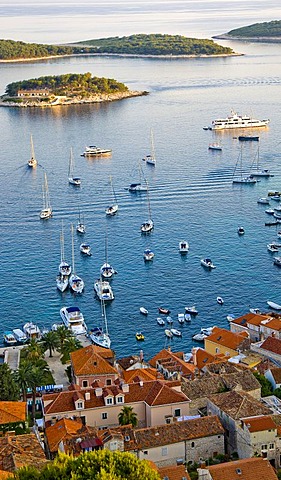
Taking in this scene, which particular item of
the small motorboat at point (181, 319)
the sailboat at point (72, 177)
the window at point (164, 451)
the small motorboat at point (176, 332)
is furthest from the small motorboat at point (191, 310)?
the sailboat at point (72, 177)

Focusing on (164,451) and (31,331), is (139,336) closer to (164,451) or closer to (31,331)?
(31,331)

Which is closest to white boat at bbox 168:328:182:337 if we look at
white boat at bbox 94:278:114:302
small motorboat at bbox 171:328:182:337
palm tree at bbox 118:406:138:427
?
small motorboat at bbox 171:328:182:337

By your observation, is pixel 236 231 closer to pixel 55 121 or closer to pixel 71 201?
pixel 71 201

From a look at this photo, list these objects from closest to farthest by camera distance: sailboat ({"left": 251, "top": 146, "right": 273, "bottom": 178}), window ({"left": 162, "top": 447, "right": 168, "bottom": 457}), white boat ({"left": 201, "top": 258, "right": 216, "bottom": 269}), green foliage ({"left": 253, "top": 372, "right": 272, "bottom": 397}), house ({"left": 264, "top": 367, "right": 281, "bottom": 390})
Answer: window ({"left": 162, "top": 447, "right": 168, "bottom": 457}) < green foliage ({"left": 253, "top": 372, "right": 272, "bottom": 397}) < house ({"left": 264, "top": 367, "right": 281, "bottom": 390}) < white boat ({"left": 201, "top": 258, "right": 216, "bottom": 269}) < sailboat ({"left": 251, "top": 146, "right": 273, "bottom": 178})

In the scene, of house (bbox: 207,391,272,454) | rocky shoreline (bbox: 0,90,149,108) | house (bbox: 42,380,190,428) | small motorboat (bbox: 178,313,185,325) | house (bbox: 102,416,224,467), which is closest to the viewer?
house (bbox: 102,416,224,467)

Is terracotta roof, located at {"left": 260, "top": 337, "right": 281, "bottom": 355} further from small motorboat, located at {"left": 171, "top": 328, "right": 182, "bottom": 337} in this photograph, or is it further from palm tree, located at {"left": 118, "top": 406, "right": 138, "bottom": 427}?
palm tree, located at {"left": 118, "top": 406, "right": 138, "bottom": 427}

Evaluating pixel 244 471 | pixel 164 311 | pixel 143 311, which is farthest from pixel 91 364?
pixel 164 311

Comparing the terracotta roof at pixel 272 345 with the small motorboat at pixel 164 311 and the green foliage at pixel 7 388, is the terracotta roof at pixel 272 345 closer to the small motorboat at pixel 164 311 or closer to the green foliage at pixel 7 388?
the small motorboat at pixel 164 311
